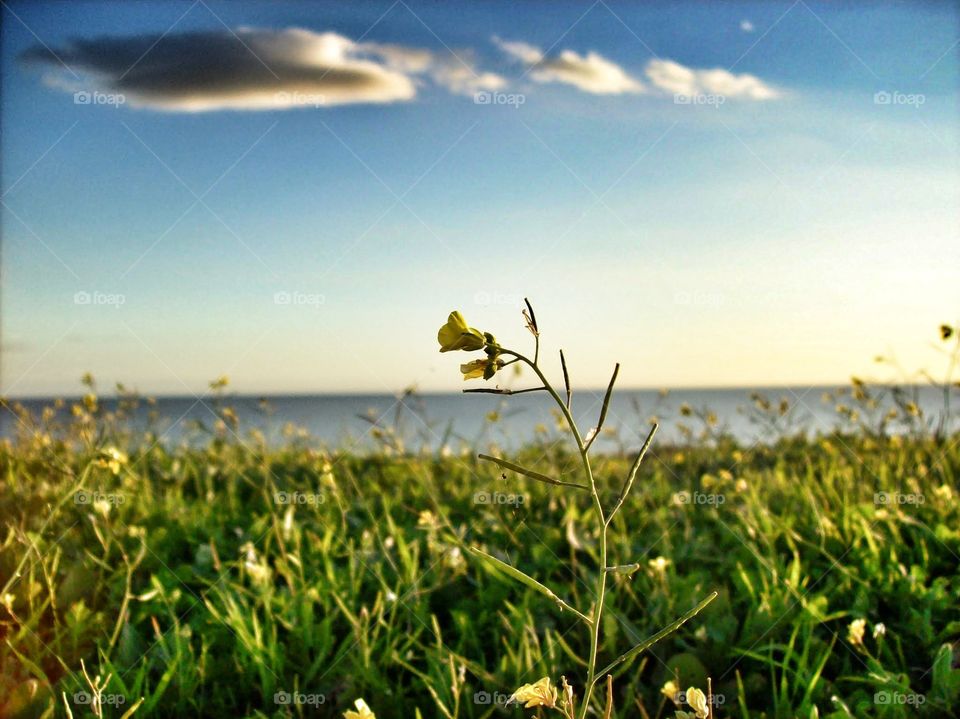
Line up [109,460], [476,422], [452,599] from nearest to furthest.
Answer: [109,460], [452,599], [476,422]

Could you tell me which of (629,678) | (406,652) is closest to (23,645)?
(406,652)

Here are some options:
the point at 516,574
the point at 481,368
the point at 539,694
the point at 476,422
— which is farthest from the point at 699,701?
the point at 476,422

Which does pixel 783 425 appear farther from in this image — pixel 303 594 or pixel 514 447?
pixel 303 594
